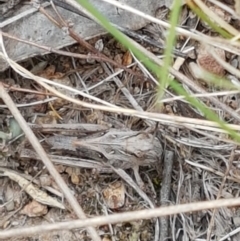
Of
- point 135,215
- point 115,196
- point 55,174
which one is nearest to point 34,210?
point 115,196

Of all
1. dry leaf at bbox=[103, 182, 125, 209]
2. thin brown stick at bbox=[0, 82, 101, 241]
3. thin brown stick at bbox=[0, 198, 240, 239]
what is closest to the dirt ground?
dry leaf at bbox=[103, 182, 125, 209]

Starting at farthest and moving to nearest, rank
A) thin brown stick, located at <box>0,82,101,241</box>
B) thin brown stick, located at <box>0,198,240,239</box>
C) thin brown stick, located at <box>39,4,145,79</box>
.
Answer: thin brown stick, located at <box>39,4,145,79</box> → thin brown stick, located at <box>0,82,101,241</box> → thin brown stick, located at <box>0,198,240,239</box>

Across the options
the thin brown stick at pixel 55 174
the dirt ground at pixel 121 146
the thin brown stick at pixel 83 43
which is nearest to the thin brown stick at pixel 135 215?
the thin brown stick at pixel 55 174

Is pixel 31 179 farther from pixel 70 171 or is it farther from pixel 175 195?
pixel 175 195

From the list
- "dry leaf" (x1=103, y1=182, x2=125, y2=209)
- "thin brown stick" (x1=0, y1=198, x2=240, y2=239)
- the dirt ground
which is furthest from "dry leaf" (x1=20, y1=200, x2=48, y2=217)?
"thin brown stick" (x1=0, y1=198, x2=240, y2=239)

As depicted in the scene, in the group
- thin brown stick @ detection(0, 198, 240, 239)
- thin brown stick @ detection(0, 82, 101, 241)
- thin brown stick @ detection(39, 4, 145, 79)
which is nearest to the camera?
thin brown stick @ detection(0, 198, 240, 239)

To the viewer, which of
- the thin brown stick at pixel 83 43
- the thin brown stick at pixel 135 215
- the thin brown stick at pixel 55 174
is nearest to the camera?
the thin brown stick at pixel 135 215

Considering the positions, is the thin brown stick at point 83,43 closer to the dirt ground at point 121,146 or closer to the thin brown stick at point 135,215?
the dirt ground at point 121,146

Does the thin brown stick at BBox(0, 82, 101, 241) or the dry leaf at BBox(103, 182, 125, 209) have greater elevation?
the thin brown stick at BBox(0, 82, 101, 241)

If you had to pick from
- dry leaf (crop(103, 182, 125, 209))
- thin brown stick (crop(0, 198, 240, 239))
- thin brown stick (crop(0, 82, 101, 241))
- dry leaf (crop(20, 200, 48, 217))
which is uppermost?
thin brown stick (crop(0, 198, 240, 239))

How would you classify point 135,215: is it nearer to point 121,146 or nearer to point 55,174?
point 55,174

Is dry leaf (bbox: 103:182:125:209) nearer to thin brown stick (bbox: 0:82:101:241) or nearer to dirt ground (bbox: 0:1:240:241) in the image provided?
dirt ground (bbox: 0:1:240:241)

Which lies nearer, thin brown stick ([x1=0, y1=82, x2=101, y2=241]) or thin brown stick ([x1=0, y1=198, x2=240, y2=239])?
thin brown stick ([x1=0, y1=198, x2=240, y2=239])
